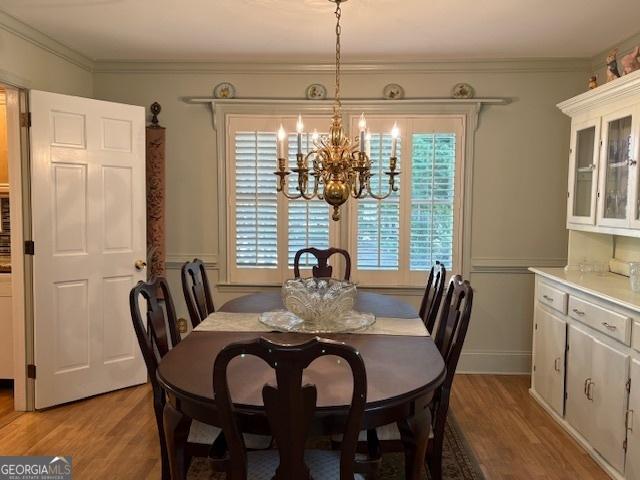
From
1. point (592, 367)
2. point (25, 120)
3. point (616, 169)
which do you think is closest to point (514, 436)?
point (592, 367)

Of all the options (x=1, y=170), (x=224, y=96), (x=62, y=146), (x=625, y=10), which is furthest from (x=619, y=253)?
(x=1, y=170)

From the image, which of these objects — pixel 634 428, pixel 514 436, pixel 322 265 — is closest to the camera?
pixel 634 428

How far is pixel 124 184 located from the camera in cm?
363

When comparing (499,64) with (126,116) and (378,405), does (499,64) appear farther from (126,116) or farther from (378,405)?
(378,405)

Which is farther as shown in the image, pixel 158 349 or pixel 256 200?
pixel 256 200

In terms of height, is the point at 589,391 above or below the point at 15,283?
below

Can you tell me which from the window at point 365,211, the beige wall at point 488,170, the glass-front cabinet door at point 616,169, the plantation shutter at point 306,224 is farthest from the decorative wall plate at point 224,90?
the glass-front cabinet door at point 616,169

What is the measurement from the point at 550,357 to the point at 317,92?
2.64 m

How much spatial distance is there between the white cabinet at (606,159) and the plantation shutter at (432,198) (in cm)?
89

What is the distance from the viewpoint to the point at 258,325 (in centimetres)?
250

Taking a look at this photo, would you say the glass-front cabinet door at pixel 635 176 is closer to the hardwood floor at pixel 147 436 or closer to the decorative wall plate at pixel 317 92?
the hardwood floor at pixel 147 436

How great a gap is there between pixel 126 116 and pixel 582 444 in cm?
373

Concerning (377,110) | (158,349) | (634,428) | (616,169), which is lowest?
(634,428)

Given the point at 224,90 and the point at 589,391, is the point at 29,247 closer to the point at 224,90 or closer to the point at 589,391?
the point at 224,90
